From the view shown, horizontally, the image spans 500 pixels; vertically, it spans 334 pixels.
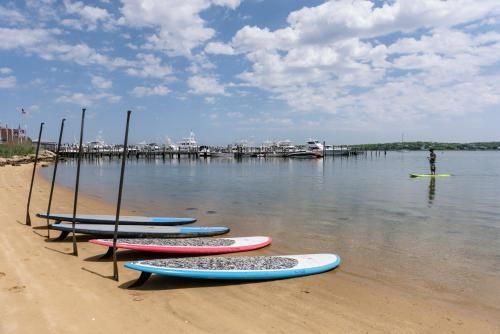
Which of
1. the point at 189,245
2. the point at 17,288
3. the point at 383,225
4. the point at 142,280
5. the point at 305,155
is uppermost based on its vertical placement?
the point at 305,155

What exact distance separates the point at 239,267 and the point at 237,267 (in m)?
0.04

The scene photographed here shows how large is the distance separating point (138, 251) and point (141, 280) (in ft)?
8.34

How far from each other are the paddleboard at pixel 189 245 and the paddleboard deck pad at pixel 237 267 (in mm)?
1185

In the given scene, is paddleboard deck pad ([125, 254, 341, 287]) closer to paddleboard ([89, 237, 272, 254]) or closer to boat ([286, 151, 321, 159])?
paddleboard ([89, 237, 272, 254])

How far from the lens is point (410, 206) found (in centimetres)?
A: 1745

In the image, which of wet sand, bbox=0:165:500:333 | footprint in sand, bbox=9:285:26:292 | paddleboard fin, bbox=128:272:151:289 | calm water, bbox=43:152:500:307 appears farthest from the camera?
calm water, bbox=43:152:500:307

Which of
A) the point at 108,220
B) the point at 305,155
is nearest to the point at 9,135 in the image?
the point at 305,155

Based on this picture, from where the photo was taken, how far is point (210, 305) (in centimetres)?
602

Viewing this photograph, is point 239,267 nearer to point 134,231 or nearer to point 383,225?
point 134,231

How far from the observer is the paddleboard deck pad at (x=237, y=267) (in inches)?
263

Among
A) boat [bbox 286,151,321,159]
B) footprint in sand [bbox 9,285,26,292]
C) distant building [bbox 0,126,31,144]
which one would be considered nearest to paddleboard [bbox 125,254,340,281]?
footprint in sand [bbox 9,285,26,292]

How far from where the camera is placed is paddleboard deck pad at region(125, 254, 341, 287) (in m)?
6.68

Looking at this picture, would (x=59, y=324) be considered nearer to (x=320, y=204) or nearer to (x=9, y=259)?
(x=9, y=259)

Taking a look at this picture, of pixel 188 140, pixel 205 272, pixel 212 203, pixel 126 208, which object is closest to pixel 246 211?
pixel 212 203
